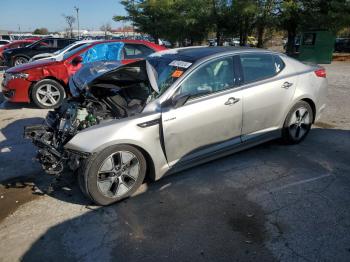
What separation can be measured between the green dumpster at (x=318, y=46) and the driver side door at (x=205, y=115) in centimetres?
1765

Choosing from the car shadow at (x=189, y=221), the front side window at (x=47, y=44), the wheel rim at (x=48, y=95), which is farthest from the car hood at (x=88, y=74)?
the front side window at (x=47, y=44)

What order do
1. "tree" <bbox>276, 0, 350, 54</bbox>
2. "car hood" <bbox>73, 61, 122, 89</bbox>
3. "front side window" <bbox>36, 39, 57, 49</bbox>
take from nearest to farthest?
"car hood" <bbox>73, 61, 122, 89</bbox>
"front side window" <bbox>36, 39, 57, 49</bbox>
"tree" <bbox>276, 0, 350, 54</bbox>

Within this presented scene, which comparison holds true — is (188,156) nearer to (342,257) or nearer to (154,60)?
(154,60)

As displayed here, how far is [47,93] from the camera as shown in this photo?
24.2ft

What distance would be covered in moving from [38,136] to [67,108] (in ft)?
2.07

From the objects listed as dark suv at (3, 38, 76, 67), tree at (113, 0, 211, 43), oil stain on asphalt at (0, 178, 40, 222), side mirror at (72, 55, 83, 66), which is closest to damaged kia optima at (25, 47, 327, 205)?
oil stain on asphalt at (0, 178, 40, 222)

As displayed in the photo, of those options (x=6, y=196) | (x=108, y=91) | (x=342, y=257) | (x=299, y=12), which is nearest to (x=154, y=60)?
(x=108, y=91)

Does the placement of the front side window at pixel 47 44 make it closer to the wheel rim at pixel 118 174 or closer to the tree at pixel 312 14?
the wheel rim at pixel 118 174

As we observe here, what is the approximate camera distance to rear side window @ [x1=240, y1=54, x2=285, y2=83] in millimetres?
4195

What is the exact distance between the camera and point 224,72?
404 cm

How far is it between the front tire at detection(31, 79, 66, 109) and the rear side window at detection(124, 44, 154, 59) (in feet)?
5.87

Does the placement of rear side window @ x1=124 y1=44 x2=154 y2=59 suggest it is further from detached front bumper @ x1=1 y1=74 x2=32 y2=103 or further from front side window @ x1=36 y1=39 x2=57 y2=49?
front side window @ x1=36 y1=39 x2=57 y2=49

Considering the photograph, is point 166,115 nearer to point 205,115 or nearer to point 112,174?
point 205,115

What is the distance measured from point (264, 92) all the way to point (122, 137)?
6.79ft
